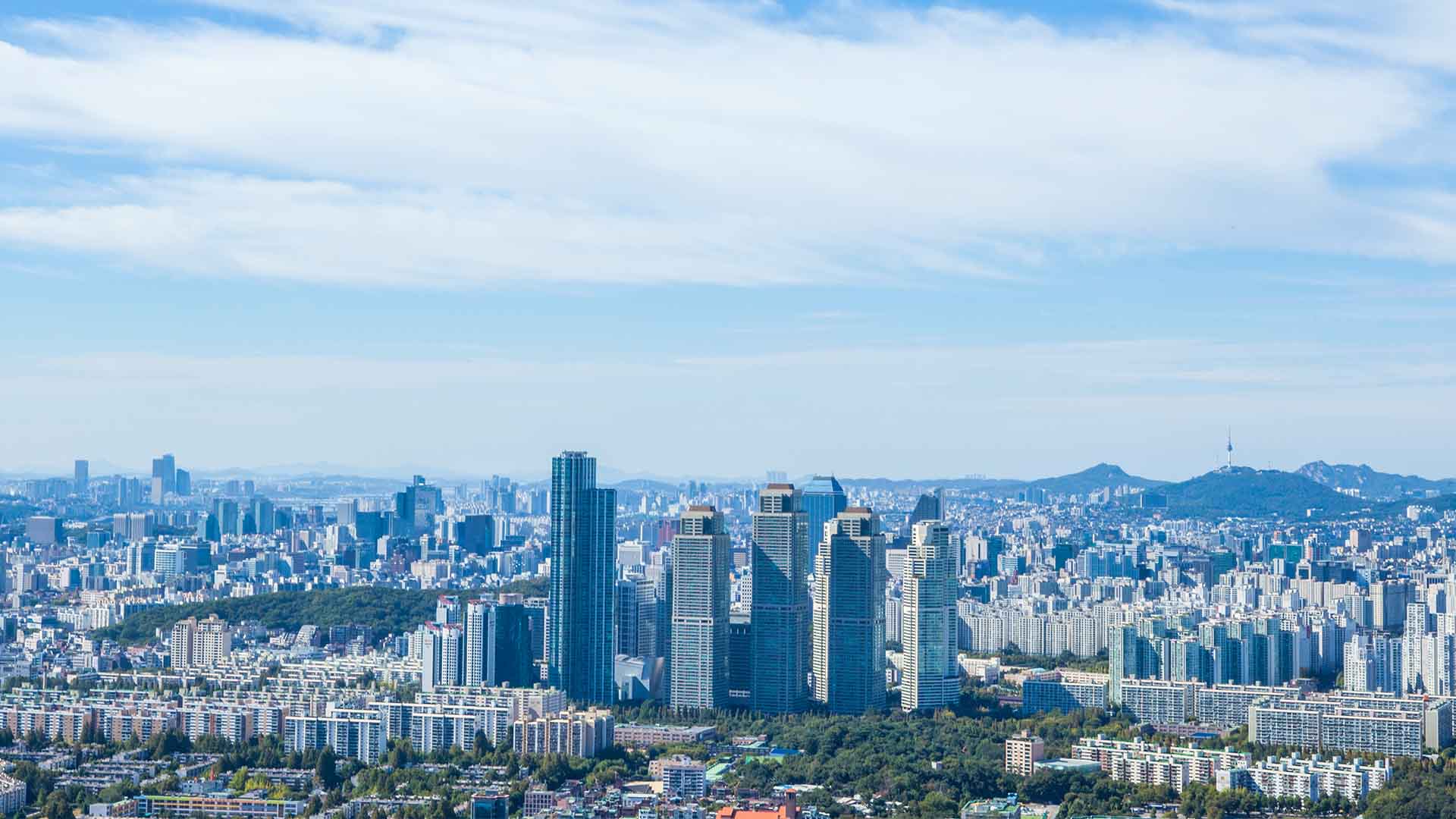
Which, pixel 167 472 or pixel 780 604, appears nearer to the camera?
pixel 780 604

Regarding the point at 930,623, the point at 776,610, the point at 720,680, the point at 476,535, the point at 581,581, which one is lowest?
the point at 720,680

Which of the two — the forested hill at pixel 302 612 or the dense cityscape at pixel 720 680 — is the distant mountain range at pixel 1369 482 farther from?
the forested hill at pixel 302 612

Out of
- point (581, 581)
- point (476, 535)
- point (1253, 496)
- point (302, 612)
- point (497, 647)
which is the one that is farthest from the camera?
point (1253, 496)

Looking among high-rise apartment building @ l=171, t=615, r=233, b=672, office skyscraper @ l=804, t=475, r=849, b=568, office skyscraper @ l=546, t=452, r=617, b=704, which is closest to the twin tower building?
office skyscraper @ l=546, t=452, r=617, b=704

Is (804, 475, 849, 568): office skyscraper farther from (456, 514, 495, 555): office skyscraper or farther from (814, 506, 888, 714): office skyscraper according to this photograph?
(814, 506, 888, 714): office skyscraper

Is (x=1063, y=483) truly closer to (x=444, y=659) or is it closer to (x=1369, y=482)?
(x=1369, y=482)

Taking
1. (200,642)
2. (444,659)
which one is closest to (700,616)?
(444,659)

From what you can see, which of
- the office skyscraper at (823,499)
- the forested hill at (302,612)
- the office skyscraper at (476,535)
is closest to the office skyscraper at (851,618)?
the forested hill at (302,612)
